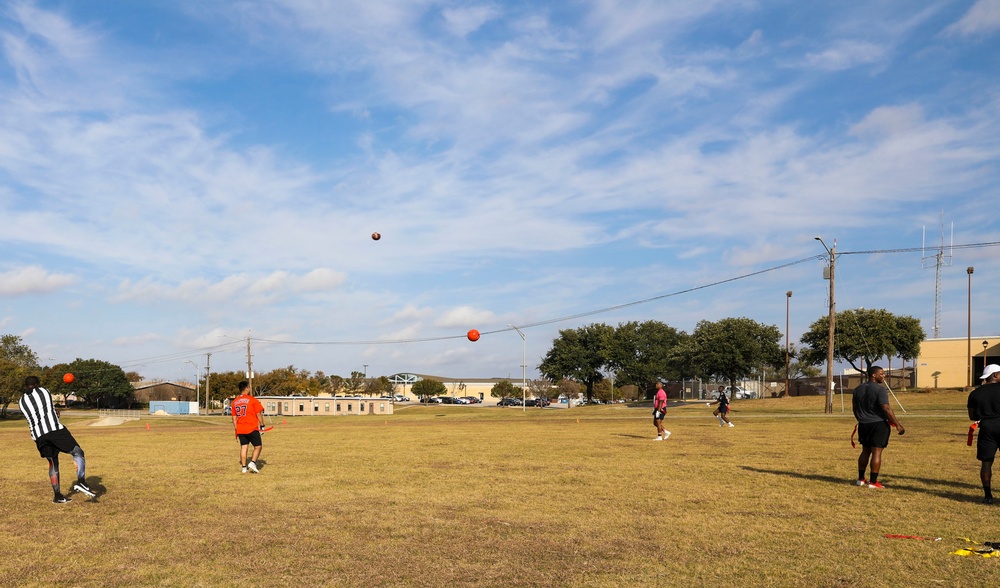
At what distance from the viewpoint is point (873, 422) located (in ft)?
43.3

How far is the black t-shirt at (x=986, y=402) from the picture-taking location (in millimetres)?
11742

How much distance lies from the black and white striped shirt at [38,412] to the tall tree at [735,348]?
83.3 metres

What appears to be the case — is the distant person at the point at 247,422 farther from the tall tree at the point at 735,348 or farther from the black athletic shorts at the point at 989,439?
the tall tree at the point at 735,348

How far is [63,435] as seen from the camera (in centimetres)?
1270

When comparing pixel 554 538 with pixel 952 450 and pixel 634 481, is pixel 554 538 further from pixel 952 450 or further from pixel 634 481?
pixel 952 450

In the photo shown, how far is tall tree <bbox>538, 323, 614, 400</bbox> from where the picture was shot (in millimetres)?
105812

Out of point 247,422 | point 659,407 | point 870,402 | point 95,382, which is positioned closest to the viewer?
point 870,402

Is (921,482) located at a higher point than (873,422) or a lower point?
lower

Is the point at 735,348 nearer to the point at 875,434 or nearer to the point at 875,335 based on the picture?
the point at 875,335

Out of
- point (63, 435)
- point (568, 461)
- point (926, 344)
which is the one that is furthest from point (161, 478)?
point (926, 344)

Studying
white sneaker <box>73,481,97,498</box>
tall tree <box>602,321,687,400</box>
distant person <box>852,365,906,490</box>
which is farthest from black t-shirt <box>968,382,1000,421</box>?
tall tree <box>602,321,687,400</box>

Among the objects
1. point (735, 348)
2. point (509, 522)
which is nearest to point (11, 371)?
point (735, 348)

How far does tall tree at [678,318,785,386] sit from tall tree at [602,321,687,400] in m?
10.2

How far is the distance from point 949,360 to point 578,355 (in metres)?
44.8
